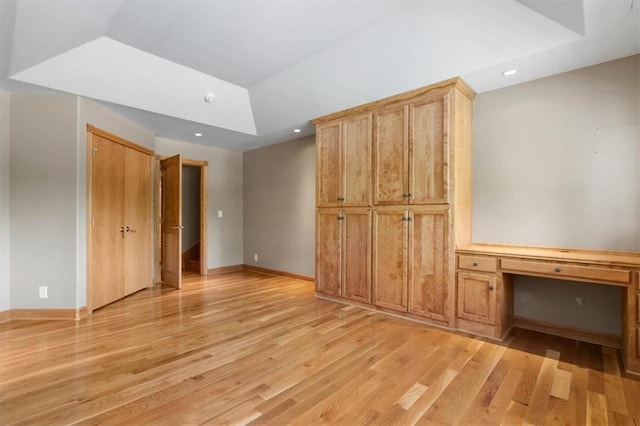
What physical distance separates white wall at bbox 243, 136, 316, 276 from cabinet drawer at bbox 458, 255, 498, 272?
8.14 feet

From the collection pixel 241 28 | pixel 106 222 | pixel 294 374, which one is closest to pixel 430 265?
pixel 294 374

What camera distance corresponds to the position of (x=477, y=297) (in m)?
2.81

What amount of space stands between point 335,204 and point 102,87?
9.22 ft

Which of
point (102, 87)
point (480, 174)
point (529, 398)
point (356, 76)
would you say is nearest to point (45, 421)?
point (529, 398)

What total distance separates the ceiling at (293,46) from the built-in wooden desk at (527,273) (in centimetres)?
162

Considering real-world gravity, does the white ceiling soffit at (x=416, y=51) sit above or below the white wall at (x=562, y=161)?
above

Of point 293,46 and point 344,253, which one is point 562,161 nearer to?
point 344,253

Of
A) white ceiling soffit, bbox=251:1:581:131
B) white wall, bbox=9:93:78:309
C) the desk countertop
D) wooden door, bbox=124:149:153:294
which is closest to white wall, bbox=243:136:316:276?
white ceiling soffit, bbox=251:1:581:131

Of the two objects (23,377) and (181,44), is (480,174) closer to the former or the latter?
(181,44)

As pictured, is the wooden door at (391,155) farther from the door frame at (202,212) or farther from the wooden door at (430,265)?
the door frame at (202,212)

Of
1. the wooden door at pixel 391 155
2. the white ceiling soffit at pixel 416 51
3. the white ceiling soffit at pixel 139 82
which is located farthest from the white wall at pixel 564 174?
the white ceiling soffit at pixel 139 82

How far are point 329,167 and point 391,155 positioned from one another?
891mm

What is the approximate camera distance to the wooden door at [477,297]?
2.74 m

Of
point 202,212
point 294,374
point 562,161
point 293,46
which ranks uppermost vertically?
point 293,46
